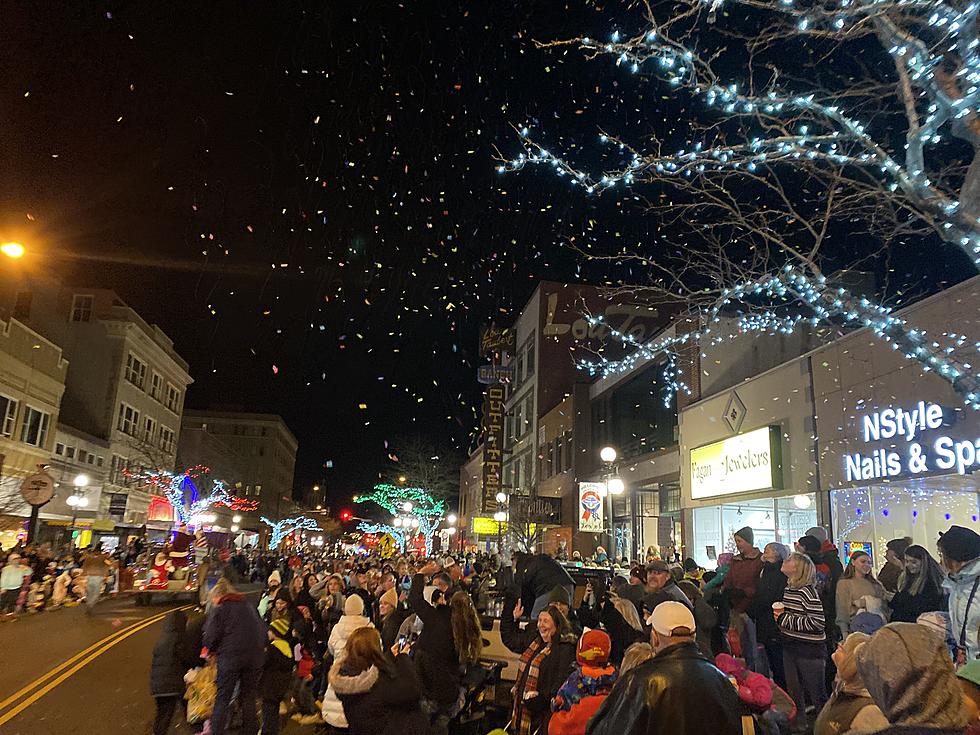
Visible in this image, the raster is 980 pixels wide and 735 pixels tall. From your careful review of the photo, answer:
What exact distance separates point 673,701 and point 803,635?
16.3 ft

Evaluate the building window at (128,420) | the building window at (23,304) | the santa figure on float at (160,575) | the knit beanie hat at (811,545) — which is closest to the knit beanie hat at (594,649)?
the knit beanie hat at (811,545)

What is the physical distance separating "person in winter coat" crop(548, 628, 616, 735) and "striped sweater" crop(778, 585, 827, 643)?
11.0 feet

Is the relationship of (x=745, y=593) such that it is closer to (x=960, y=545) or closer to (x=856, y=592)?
(x=856, y=592)

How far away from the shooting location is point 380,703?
4684 millimetres

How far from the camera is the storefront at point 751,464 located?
59.1 ft

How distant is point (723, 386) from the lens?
23.1m

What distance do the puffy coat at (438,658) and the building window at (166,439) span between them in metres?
53.2

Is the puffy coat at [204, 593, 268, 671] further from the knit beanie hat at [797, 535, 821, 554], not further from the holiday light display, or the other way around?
the holiday light display

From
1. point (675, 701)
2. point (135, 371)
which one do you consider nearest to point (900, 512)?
point (675, 701)

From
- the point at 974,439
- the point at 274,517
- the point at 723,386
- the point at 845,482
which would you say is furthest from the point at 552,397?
the point at 274,517

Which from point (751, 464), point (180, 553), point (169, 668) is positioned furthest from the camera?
point (180, 553)

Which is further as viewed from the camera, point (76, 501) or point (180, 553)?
point (76, 501)

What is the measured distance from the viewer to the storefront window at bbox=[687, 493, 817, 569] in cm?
1852

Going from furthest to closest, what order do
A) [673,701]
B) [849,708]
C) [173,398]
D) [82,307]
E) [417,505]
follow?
[417,505], [173,398], [82,307], [849,708], [673,701]
